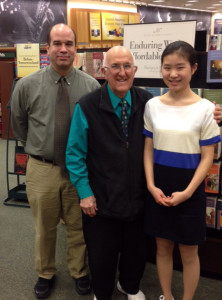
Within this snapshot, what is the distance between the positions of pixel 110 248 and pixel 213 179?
866 mm

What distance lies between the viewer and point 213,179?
6.95 ft

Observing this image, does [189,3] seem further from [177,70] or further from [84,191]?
[84,191]

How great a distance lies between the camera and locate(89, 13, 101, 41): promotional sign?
1038 cm

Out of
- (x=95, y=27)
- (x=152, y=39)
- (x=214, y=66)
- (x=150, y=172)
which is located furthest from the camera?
(x=95, y=27)

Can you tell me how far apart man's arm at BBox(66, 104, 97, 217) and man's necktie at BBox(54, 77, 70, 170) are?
0.21 metres

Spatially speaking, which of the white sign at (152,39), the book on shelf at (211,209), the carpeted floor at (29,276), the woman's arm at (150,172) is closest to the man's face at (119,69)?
the woman's arm at (150,172)

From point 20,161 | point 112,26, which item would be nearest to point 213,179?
point 20,161

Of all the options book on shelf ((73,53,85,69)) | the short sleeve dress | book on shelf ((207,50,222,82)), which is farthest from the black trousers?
book on shelf ((73,53,85,69))

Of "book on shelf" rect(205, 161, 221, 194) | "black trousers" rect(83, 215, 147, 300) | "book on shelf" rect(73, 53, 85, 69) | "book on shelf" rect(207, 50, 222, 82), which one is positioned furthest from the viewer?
"book on shelf" rect(73, 53, 85, 69)

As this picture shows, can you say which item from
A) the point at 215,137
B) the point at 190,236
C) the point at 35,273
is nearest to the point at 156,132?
the point at 215,137

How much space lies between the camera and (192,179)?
1.48 metres

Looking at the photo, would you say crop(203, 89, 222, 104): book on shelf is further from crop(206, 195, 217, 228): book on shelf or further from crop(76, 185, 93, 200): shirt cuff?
crop(76, 185, 93, 200): shirt cuff

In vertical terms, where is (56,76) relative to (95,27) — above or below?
below

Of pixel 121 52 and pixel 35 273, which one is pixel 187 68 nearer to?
pixel 121 52
